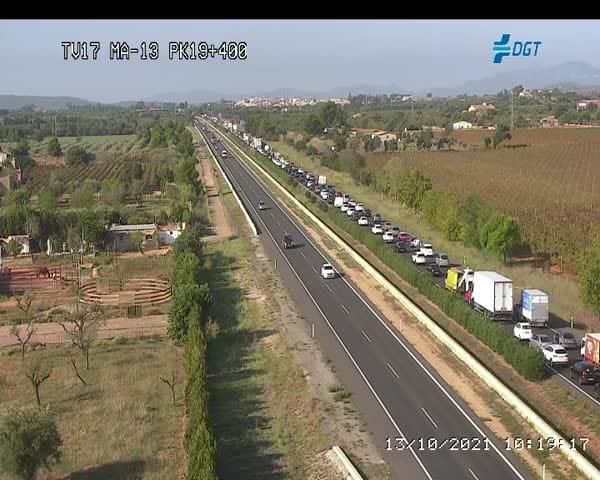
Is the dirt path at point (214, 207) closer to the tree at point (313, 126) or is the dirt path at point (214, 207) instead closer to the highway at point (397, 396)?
the highway at point (397, 396)

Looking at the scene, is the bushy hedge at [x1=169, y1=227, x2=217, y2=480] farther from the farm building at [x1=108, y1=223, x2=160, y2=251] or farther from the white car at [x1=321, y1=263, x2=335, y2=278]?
the farm building at [x1=108, y1=223, x2=160, y2=251]

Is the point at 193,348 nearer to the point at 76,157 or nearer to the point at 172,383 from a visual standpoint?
the point at 172,383

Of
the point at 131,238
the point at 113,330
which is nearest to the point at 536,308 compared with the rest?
the point at 113,330

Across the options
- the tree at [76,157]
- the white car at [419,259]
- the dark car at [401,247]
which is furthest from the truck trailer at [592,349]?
the tree at [76,157]
